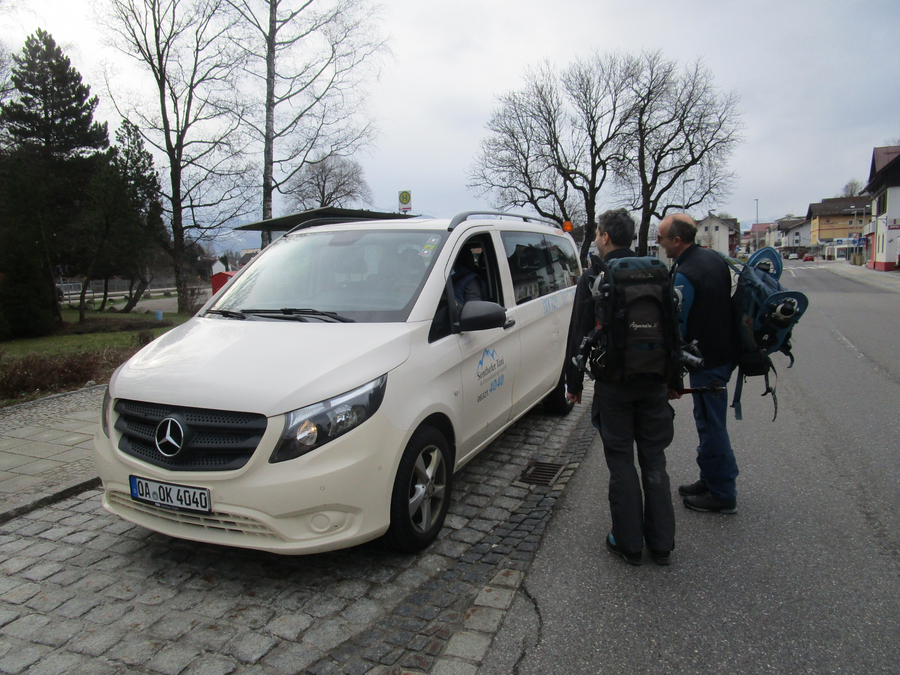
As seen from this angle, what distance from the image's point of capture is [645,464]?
11.2 feet

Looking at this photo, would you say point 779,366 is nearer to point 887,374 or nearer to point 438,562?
point 887,374

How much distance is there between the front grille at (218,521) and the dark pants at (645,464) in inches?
71.5

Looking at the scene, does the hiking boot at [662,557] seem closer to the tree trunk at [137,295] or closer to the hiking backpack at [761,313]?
the hiking backpack at [761,313]

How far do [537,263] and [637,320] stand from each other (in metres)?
2.56

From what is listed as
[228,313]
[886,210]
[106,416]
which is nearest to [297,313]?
[228,313]

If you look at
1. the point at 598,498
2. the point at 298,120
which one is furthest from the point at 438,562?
the point at 298,120

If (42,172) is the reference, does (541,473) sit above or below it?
below

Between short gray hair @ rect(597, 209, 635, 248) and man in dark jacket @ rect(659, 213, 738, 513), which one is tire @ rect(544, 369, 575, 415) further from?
short gray hair @ rect(597, 209, 635, 248)

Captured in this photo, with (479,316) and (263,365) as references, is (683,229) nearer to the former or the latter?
(479,316)

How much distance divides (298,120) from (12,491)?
651 inches

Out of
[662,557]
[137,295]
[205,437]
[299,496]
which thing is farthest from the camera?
[137,295]

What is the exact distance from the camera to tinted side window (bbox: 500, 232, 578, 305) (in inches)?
200

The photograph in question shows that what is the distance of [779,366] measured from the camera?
9234 mm

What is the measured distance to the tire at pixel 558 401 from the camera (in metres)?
6.41
